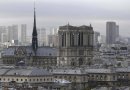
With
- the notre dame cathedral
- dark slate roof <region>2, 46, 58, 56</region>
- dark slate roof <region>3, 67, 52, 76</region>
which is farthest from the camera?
dark slate roof <region>2, 46, 58, 56</region>

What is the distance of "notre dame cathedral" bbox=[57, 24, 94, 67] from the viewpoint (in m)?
146

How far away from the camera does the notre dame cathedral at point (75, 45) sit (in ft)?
479

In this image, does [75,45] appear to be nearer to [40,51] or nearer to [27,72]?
[40,51]

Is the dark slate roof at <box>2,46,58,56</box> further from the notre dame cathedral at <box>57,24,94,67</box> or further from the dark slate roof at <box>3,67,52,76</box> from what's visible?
the dark slate roof at <box>3,67,52,76</box>

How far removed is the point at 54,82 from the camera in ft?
312

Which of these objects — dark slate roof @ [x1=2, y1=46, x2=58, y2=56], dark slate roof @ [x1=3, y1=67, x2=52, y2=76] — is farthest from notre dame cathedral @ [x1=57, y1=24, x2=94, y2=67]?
dark slate roof @ [x1=3, y1=67, x2=52, y2=76]

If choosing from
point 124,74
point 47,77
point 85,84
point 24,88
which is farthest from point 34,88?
point 124,74

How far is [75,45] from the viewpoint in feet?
485

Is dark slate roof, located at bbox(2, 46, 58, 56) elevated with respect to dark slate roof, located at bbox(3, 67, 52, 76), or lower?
elevated

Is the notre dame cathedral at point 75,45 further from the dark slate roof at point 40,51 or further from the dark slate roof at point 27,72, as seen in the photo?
the dark slate roof at point 27,72

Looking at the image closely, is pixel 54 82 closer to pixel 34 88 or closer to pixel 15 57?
pixel 34 88

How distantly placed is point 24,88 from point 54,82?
16.7 metres

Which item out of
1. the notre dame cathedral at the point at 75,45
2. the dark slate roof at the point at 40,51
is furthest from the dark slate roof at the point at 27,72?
the dark slate roof at the point at 40,51

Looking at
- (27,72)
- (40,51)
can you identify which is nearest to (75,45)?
(40,51)
